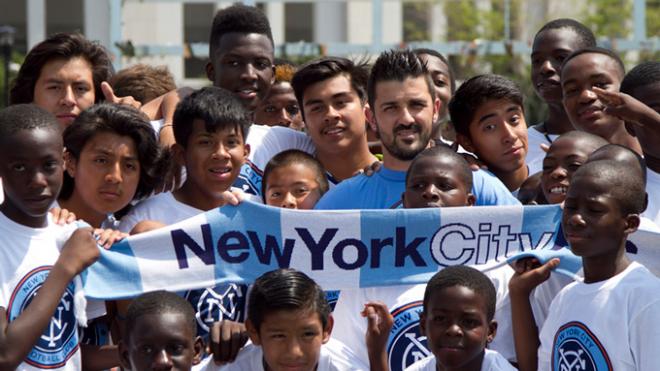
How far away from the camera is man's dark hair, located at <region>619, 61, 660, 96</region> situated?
695 centimetres

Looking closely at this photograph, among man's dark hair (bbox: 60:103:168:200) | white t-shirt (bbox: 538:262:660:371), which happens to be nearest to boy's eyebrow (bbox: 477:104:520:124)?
white t-shirt (bbox: 538:262:660:371)

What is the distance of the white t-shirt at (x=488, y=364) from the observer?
5.82 meters

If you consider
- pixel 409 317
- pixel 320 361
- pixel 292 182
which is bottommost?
pixel 320 361

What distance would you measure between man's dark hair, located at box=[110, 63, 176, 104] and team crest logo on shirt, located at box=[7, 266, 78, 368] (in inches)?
109

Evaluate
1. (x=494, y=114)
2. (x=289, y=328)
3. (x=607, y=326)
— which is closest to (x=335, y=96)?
(x=494, y=114)

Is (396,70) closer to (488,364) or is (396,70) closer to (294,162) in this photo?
(294,162)

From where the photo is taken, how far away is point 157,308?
594cm

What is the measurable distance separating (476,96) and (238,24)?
1.76m

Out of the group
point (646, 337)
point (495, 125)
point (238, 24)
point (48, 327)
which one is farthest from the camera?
point (238, 24)

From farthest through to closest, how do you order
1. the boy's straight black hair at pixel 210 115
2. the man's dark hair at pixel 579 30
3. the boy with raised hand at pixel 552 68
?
the man's dark hair at pixel 579 30
the boy with raised hand at pixel 552 68
the boy's straight black hair at pixel 210 115

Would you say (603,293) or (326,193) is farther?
(326,193)

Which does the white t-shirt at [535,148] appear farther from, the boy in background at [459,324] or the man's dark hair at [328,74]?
the boy in background at [459,324]

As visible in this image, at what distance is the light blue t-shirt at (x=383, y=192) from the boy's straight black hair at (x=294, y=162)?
189 mm

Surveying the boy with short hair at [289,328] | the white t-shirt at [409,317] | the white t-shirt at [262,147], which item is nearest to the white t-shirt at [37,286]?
the boy with short hair at [289,328]
